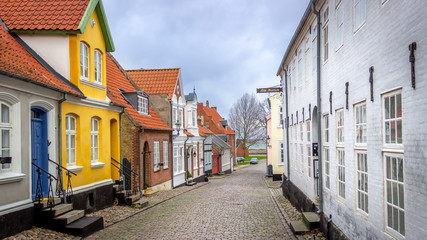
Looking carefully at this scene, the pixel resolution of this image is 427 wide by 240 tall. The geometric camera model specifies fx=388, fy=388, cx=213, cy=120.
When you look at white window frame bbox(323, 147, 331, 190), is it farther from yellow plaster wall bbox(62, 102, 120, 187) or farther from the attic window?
the attic window

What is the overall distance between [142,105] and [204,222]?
990 cm

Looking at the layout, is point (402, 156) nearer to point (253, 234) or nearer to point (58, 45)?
point (253, 234)

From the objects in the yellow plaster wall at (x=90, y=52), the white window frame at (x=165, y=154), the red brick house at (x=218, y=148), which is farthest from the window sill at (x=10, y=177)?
the red brick house at (x=218, y=148)

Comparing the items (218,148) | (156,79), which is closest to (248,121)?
(218,148)

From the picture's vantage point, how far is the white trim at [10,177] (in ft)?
27.5

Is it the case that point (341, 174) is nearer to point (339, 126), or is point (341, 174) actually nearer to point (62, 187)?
point (339, 126)

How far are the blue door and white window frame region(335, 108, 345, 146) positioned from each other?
7.57 metres

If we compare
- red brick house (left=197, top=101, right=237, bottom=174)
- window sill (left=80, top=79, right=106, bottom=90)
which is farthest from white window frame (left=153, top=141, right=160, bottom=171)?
red brick house (left=197, top=101, right=237, bottom=174)

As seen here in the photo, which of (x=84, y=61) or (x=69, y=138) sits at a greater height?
(x=84, y=61)

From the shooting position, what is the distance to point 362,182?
7.21 m

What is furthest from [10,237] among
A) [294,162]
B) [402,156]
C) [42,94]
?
[294,162]

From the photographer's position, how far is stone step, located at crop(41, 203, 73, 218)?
9.60 m

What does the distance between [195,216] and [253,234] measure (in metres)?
3.42

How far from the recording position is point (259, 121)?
67.9 m
